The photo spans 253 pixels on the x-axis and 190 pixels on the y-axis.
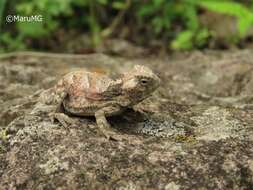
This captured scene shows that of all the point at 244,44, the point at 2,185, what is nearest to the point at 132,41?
the point at 244,44

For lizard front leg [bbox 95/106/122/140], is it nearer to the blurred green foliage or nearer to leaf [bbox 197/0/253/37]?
leaf [bbox 197/0/253/37]

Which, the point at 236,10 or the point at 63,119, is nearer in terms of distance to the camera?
the point at 63,119

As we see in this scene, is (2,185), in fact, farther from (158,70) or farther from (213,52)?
(213,52)

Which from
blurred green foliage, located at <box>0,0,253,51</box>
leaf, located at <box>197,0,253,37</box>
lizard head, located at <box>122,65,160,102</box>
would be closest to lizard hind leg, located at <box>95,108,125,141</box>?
lizard head, located at <box>122,65,160,102</box>

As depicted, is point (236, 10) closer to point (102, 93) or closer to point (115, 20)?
point (115, 20)

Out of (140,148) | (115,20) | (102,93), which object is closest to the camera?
(140,148)

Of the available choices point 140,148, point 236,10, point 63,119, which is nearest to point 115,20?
point 236,10

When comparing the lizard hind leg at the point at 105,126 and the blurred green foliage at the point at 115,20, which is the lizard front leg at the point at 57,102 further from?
the blurred green foliage at the point at 115,20
